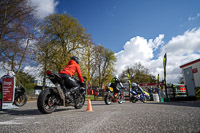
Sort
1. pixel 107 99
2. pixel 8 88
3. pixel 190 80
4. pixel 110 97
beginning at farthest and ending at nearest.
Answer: pixel 190 80 → pixel 110 97 → pixel 107 99 → pixel 8 88

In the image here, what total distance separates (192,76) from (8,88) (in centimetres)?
1537

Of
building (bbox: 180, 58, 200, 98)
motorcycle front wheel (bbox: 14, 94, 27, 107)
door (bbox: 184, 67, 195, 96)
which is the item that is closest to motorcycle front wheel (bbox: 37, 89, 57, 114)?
motorcycle front wheel (bbox: 14, 94, 27, 107)

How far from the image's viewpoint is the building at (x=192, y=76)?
40.5 feet

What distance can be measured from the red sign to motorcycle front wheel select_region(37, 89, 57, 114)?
3.35 m

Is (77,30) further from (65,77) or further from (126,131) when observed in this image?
(126,131)

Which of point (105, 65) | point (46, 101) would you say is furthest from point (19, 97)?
point (105, 65)

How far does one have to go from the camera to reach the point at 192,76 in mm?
13242

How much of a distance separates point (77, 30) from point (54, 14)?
14.6ft

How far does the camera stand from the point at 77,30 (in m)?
21.4

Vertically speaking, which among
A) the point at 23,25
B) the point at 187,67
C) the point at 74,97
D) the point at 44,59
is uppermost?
the point at 23,25

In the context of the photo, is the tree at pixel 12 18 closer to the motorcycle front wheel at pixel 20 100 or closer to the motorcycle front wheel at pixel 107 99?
the motorcycle front wheel at pixel 20 100

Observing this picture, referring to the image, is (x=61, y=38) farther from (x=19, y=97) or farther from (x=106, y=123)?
(x=106, y=123)

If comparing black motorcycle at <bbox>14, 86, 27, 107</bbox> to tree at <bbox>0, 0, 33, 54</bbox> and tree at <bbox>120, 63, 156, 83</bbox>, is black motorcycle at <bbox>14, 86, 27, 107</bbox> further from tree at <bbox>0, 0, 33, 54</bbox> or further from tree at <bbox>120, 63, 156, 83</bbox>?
tree at <bbox>120, 63, 156, 83</bbox>

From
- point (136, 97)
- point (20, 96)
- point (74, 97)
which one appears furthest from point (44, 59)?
point (74, 97)
